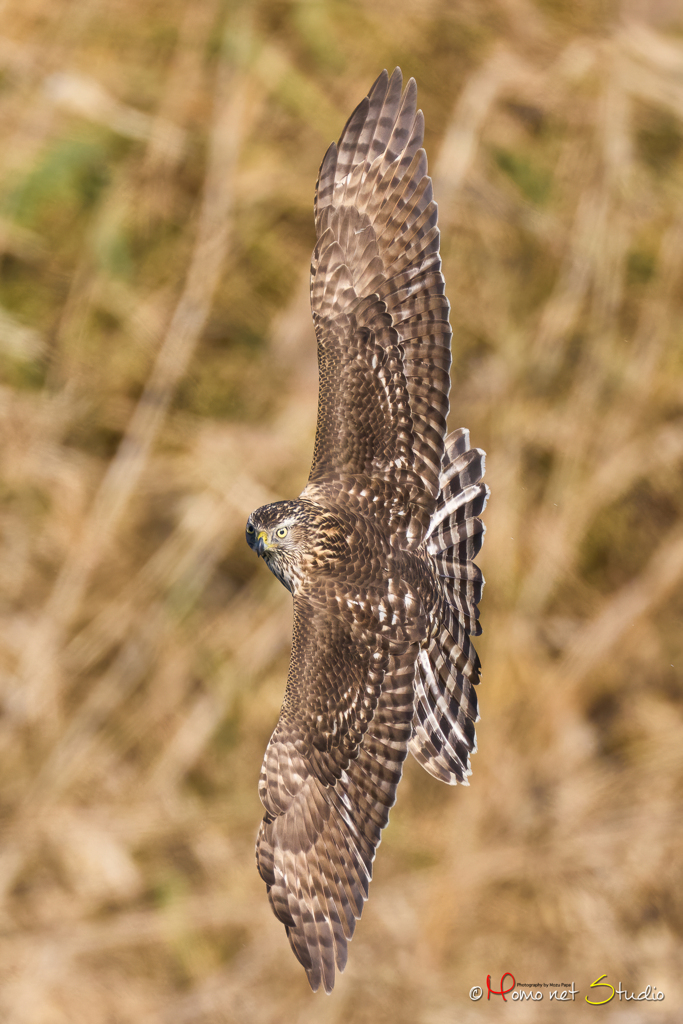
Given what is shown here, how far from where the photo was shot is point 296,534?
414cm

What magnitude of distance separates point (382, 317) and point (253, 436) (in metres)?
4.75

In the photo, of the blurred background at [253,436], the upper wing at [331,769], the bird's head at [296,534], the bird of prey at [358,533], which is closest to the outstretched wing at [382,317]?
the bird of prey at [358,533]

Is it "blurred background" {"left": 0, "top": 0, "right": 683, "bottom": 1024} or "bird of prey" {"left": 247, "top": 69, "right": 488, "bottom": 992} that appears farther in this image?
"blurred background" {"left": 0, "top": 0, "right": 683, "bottom": 1024}

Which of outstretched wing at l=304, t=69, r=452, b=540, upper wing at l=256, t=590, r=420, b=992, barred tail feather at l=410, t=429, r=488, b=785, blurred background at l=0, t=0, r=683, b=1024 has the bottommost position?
upper wing at l=256, t=590, r=420, b=992

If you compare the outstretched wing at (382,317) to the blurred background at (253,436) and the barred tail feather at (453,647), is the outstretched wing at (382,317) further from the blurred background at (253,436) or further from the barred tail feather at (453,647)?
the blurred background at (253,436)

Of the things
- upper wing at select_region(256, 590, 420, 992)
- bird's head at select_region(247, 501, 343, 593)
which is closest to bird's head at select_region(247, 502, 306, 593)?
bird's head at select_region(247, 501, 343, 593)

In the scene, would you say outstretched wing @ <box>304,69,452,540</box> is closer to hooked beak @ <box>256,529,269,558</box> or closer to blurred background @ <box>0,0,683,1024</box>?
hooked beak @ <box>256,529,269,558</box>

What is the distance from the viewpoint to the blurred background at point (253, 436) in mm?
9375

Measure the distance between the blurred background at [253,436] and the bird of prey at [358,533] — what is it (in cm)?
467

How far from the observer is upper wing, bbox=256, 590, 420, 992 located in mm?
4156

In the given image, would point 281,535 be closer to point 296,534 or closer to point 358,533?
point 296,534

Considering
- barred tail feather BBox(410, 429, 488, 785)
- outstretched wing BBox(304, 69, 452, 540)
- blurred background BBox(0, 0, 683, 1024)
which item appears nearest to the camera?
outstretched wing BBox(304, 69, 452, 540)

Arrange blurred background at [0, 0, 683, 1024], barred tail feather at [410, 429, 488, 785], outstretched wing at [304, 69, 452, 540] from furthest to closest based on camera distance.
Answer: blurred background at [0, 0, 683, 1024]
barred tail feather at [410, 429, 488, 785]
outstretched wing at [304, 69, 452, 540]

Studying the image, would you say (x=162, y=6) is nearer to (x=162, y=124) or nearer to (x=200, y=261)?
(x=162, y=124)
